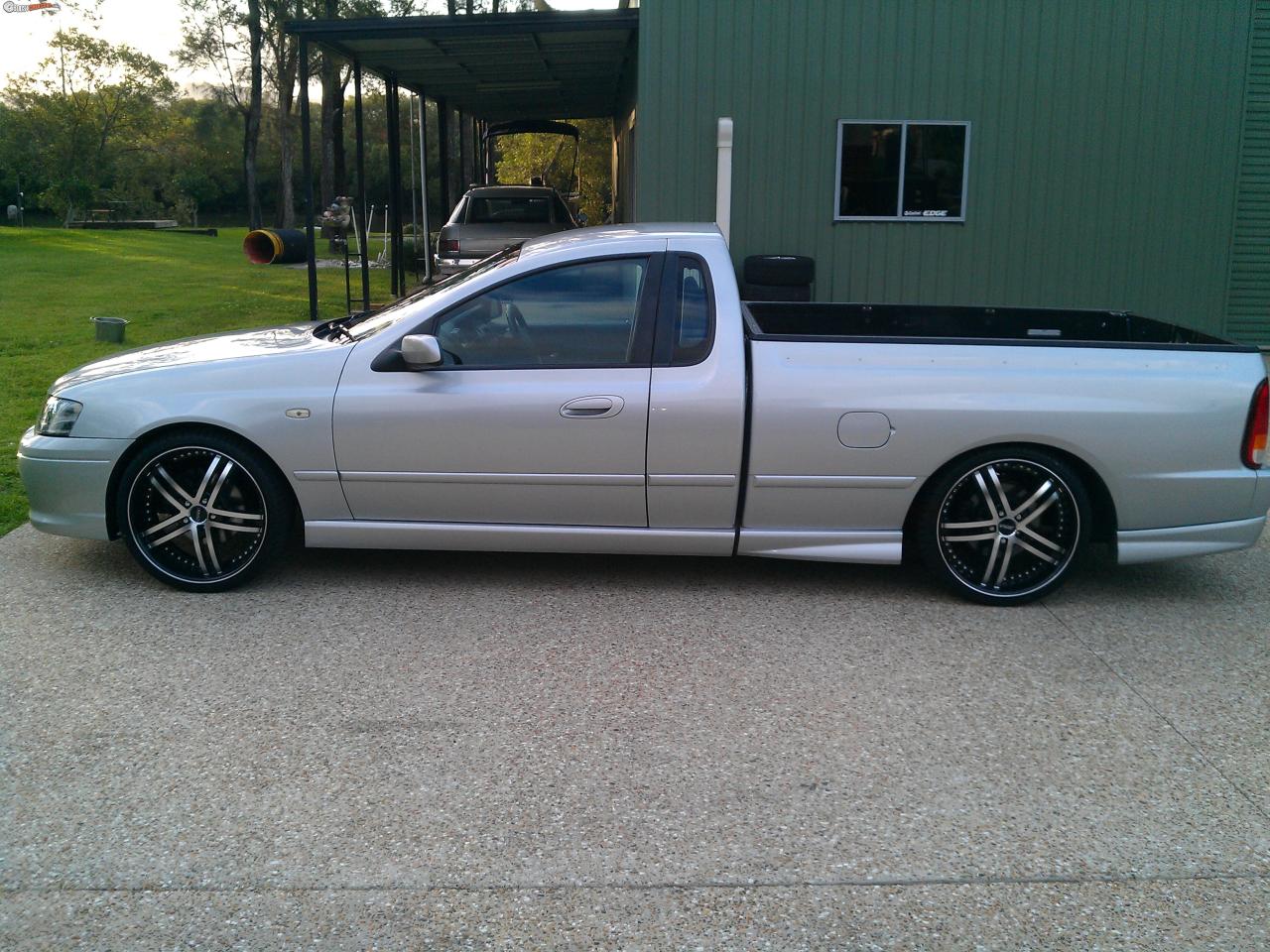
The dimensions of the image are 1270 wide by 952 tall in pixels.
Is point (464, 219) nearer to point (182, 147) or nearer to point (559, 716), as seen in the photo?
point (559, 716)

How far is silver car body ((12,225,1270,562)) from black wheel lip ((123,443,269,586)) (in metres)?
0.12

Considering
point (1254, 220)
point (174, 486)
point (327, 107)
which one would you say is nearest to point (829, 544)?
point (174, 486)

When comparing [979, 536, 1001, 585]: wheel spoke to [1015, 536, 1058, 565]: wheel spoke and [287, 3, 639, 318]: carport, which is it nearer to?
[1015, 536, 1058, 565]: wheel spoke

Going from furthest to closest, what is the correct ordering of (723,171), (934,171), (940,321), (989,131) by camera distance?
1. (934,171)
2. (989,131)
3. (723,171)
4. (940,321)

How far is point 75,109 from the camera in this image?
44.8m

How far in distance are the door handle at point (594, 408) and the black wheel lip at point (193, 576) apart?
1.42 m

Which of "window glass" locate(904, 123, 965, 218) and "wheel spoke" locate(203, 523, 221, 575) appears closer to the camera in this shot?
"wheel spoke" locate(203, 523, 221, 575)

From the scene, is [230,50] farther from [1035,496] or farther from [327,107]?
[1035,496]

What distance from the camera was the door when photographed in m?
5.31

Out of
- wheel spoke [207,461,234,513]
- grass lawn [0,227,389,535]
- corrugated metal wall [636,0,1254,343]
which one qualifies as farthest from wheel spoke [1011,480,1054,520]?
corrugated metal wall [636,0,1254,343]

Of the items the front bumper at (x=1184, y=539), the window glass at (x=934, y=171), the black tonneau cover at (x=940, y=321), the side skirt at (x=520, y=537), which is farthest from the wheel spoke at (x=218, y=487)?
the window glass at (x=934, y=171)

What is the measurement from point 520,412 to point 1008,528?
7.30 feet

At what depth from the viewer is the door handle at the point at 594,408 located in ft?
17.3

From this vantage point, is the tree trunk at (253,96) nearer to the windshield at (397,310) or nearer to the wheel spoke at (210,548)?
the windshield at (397,310)
